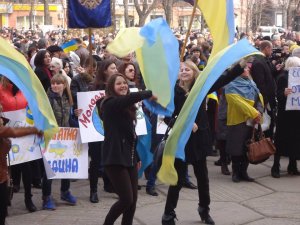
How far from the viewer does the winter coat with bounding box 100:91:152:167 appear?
571 cm

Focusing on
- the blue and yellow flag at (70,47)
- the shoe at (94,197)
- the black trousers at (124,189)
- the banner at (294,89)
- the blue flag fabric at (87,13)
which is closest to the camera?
the black trousers at (124,189)

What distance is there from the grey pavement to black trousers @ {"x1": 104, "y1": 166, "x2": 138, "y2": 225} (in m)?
0.99

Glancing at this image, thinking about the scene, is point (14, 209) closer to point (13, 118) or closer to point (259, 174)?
point (13, 118)

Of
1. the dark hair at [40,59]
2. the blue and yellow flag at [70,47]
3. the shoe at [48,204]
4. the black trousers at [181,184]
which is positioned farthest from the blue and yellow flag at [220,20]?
the blue and yellow flag at [70,47]

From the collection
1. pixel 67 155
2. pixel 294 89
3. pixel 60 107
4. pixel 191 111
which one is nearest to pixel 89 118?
pixel 60 107

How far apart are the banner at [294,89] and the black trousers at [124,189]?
349 centimetres

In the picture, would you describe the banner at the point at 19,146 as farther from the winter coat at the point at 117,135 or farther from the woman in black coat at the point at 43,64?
the woman in black coat at the point at 43,64

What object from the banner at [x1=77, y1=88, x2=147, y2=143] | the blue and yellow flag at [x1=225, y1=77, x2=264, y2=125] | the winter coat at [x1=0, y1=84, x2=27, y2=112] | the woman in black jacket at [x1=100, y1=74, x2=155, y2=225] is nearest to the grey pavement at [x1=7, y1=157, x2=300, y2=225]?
the banner at [x1=77, y1=88, x2=147, y2=143]

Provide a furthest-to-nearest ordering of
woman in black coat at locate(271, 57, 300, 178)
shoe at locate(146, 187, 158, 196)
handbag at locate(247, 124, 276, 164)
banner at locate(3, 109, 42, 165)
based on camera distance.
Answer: woman in black coat at locate(271, 57, 300, 178) < handbag at locate(247, 124, 276, 164) < shoe at locate(146, 187, 158, 196) < banner at locate(3, 109, 42, 165)

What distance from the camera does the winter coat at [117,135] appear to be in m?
5.71

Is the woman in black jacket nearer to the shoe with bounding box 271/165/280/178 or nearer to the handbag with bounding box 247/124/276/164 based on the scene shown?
the handbag with bounding box 247/124/276/164

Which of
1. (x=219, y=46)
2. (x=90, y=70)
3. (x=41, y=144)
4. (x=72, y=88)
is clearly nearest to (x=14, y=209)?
(x=41, y=144)

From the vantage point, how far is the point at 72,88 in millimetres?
7902

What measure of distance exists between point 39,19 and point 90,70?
3104 inches
